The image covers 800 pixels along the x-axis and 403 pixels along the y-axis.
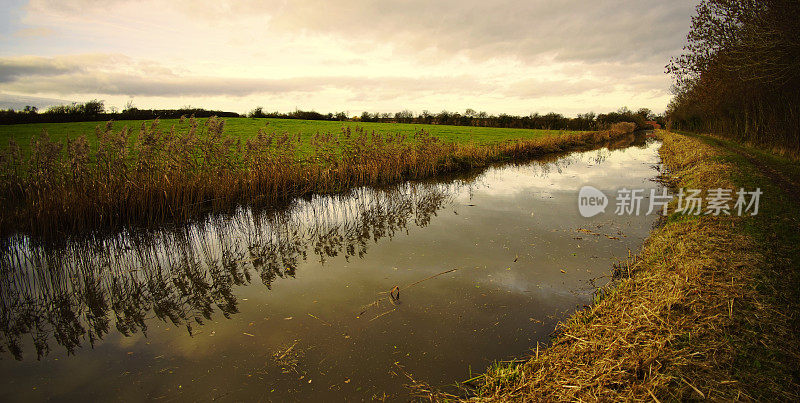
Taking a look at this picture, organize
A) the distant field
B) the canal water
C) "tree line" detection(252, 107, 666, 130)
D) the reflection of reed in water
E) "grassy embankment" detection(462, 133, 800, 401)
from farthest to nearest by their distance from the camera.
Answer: "tree line" detection(252, 107, 666, 130) → the distant field → the reflection of reed in water → the canal water → "grassy embankment" detection(462, 133, 800, 401)

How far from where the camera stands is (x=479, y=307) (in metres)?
4.32

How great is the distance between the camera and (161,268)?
5.56 meters

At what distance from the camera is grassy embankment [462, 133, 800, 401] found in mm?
2477

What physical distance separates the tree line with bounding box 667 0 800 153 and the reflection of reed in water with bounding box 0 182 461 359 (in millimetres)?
11535

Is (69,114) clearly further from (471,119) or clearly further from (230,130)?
(471,119)

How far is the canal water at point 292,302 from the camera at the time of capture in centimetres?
321

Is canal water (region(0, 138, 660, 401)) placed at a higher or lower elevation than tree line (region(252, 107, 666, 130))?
lower

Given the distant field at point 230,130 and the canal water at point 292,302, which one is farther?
the distant field at point 230,130

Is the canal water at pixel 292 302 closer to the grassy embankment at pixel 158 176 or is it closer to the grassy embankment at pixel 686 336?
the grassy embankment at pixel 686 336

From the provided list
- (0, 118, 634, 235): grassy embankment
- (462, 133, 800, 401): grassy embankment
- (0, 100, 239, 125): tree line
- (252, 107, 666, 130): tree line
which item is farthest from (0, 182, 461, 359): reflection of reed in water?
(252, 107, 666, 130): tree line

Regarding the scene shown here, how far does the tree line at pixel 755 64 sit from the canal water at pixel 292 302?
7674mm

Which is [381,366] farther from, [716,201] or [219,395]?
[716,201]

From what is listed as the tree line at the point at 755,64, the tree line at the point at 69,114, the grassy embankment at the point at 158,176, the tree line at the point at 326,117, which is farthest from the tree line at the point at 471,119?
the grassy embankment at the point at 158,176

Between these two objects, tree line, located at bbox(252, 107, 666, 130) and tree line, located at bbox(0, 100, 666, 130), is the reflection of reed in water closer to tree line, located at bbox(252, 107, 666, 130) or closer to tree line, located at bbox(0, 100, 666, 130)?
tree line, located at bbox(0, 100, 666, 130)
